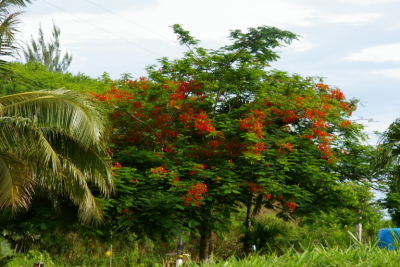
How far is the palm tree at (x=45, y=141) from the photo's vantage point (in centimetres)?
923

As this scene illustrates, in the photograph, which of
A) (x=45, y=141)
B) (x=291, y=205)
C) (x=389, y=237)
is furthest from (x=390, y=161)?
(x=45, y=141)

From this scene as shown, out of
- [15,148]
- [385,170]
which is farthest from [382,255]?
[385,170]

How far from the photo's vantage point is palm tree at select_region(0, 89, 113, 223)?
9.23 meters

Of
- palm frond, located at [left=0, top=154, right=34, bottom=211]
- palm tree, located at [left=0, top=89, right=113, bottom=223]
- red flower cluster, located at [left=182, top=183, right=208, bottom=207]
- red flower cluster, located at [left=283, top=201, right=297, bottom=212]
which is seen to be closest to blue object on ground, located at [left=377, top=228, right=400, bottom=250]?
palm tree, located at [left=0, top=89, right=113, bottom=223]

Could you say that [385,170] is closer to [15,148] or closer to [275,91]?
[275,91]

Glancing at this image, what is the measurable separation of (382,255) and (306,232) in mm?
17510

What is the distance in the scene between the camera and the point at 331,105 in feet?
46.8

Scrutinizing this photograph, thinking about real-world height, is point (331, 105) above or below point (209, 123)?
above

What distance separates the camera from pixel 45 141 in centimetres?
939

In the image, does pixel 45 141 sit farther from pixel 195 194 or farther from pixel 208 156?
pixel 208 156

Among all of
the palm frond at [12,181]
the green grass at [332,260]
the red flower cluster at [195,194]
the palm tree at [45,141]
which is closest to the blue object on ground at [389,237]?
the green grass at [332,260]

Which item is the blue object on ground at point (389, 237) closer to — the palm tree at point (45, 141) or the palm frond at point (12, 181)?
the palm tree at point (45, 141)

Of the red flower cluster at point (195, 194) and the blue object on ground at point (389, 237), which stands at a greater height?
the blue object on ground at point (389, 237)

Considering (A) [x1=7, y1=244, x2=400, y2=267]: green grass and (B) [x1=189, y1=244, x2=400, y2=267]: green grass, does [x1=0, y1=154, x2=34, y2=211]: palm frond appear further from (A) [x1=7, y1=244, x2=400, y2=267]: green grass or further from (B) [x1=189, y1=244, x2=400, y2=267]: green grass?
(B) [x1=189, y1=244, x2=400, y2=267]: green grass
